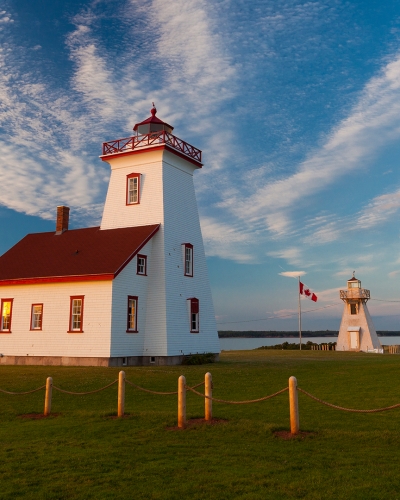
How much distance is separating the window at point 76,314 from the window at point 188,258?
698 cm

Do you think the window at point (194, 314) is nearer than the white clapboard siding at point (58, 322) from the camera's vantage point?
No

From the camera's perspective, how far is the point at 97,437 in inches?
465

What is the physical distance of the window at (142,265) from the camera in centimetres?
3102

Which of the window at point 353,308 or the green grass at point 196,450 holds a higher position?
the window at point 353,308

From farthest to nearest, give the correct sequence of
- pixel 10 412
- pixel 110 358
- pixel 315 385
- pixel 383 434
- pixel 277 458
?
pixel 110 358 < pixel 315 385 < pixel 10 412 < pixel 383 434 < pixel 277 458

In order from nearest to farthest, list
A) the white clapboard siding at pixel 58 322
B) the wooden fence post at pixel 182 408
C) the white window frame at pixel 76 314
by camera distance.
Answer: the wooden fence post at pixel 182 408 < the white clapboard siding at pixel 58 322 < the white window frame at pixel 76 314

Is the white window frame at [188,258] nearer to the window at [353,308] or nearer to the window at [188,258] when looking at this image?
the window at [188,258]

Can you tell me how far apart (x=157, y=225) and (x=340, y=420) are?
20.8m

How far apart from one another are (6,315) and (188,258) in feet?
39.3

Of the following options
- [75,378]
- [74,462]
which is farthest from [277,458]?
[75,378]

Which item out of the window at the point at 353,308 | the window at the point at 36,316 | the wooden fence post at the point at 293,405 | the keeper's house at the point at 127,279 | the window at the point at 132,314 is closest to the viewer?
the wooden fence post at the point at 293,405

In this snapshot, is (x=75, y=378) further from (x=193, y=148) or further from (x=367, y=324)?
(x=367, y=324)

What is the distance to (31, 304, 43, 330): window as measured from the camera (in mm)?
31641

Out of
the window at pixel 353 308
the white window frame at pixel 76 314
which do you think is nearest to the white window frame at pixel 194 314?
the white window frame at pixel 76 314
